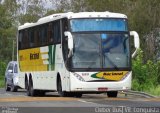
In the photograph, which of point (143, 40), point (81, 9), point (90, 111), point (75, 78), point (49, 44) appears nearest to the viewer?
point (90, 111)

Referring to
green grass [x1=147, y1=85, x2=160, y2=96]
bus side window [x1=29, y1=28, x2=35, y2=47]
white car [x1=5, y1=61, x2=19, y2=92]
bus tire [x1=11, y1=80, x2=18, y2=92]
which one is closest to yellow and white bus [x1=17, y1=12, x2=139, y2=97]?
green grass [x1=147, y1=85, x2=160, y2=96]

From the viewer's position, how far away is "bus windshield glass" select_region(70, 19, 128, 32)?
2784 cm

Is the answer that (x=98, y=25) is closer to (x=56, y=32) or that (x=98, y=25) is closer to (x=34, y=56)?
(x=56, y=32)

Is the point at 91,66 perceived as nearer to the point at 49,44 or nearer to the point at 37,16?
the point at 49,44

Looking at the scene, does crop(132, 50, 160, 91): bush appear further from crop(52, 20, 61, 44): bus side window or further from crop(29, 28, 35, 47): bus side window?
crop(52, 20, 61, 44): bus side window

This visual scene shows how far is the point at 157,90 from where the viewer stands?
→ 32.3 m

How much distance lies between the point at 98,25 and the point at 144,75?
8.26 metres

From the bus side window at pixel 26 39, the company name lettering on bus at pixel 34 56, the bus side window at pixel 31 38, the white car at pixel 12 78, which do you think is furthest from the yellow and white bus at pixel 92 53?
the white car at pixel 12 78

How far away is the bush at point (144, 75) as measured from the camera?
3512 centimetres

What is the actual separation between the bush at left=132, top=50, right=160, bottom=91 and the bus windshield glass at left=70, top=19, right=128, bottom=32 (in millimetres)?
7077

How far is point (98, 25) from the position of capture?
28109 millimetres

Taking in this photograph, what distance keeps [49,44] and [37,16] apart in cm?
4008

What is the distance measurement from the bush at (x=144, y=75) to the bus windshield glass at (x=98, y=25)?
7.08m

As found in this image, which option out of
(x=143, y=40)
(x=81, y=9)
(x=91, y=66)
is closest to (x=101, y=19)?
(x=91, y=66)
